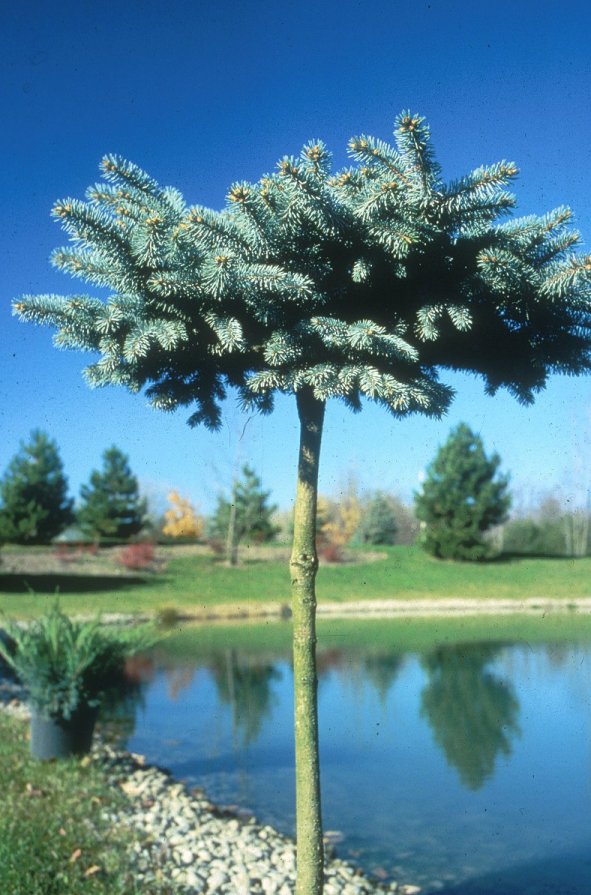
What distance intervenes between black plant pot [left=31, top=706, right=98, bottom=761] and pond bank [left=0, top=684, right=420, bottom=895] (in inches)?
11.0

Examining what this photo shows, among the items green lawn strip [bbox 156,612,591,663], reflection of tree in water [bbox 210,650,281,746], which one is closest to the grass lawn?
green lawn strip [bbox 156,612,591,663]

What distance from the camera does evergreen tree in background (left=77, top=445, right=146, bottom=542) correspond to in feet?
105

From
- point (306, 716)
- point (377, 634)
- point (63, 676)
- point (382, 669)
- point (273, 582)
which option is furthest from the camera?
point (273, 582)

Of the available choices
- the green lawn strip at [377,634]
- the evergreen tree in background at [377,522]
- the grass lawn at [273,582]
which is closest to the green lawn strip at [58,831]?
the green lawn strip at [377,634]

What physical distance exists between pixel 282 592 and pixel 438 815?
796 inches

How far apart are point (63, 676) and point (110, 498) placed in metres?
27.1

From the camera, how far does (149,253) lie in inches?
96.2

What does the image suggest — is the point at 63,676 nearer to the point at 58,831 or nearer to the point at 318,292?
the point at 58,831

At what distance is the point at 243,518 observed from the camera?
1151 inches

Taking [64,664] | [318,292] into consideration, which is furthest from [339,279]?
→ [64,664]

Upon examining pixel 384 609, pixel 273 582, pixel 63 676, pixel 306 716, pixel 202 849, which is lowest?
pixel 384 609

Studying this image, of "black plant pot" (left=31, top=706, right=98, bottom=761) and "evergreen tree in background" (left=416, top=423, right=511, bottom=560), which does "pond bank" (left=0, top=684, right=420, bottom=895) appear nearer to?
"black plant pot" (left=31, top=706, right=98, bottom=761)

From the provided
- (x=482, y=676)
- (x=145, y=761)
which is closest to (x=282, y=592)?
(x=482, y=676)

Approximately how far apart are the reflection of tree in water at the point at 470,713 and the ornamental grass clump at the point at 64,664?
324 centimetres
